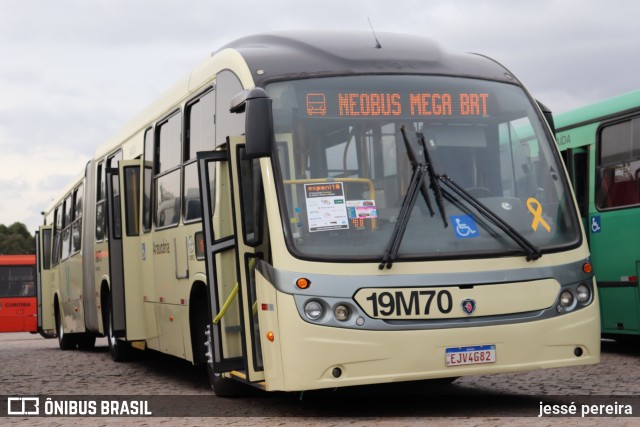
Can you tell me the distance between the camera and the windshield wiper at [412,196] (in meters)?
8.66

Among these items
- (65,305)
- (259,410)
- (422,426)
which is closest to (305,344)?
(422,426)

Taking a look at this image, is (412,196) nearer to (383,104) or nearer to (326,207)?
(326,207)

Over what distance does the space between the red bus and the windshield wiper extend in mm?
35107

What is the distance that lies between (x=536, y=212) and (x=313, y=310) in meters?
2.10

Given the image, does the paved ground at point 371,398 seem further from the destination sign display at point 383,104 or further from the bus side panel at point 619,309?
the destination sign display at point 383,104

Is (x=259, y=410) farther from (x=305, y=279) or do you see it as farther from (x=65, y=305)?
(x=65, y=305)

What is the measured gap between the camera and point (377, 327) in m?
8.55

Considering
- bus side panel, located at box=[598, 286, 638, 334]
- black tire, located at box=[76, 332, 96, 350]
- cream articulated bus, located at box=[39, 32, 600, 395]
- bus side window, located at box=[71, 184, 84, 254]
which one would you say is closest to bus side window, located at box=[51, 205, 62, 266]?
black tire, located at box=[76, 332, 96, 350]

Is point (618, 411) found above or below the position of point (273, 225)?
below

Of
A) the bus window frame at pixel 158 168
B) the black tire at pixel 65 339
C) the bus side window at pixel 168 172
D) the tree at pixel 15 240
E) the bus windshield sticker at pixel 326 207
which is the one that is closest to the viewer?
the bus windshield sticker at pixel 326 207

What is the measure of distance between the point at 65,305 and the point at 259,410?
12.5 meters

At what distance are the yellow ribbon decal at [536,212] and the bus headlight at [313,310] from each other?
1958 mm

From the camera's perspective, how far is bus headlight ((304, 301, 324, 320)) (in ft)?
28.0

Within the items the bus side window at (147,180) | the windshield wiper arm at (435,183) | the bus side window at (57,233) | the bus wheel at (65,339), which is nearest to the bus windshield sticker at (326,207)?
the windshield wiper arm at (435,183)
